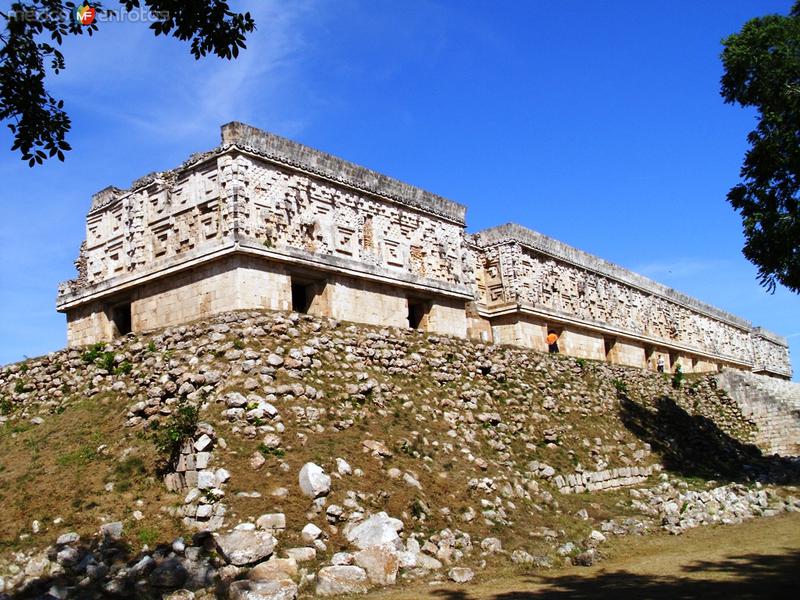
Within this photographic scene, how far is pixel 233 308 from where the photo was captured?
14.5 metres

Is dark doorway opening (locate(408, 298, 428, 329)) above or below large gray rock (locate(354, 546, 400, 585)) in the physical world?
above

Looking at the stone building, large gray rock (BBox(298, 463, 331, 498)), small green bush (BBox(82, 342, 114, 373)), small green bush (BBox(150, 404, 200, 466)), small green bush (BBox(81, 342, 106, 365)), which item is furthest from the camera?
the stone building

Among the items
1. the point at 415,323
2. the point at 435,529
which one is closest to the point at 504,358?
the point at 415,323

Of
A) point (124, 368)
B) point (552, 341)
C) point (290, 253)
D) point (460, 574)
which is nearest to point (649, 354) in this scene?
point (552, 341)

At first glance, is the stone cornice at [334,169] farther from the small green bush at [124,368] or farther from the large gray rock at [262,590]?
the large gray rock at [262,590]

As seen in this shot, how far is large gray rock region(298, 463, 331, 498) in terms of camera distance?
10.4 metres

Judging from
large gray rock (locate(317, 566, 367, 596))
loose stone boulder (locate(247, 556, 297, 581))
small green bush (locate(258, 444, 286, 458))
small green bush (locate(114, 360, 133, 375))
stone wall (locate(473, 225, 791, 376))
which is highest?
stone wall (locate(473, 225, 791, 376))

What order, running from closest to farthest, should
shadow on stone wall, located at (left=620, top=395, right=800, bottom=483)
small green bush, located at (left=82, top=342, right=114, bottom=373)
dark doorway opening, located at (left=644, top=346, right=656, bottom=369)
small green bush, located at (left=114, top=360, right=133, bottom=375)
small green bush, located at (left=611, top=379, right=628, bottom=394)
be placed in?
small green bush, located at (left=114, top=360, right=133, bottom=375) → small green bush, located at (left=82, top=342, right=114, bottom=373) → shadow on stone wall, located at (left=620, top=395, right=800, bottom=483) → small green bush, located at (left=611, top=379, right=628, bottom=394) → dark doorway opening, located at (left=644, top=346, right=656, bottom=369)

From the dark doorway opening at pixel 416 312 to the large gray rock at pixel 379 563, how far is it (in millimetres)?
9799

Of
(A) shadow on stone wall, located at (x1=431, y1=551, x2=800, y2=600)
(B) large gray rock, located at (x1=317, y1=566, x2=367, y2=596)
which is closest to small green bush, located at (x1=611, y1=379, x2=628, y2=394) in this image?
(A) shadow on stone wall, located at (x1=431, y1=551, x2=800, y2=600)

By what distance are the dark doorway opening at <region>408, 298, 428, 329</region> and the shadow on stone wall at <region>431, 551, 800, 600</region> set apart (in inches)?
387

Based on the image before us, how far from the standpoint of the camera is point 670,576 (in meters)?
9.51

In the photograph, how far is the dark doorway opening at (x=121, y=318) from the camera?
17453 millimetres
